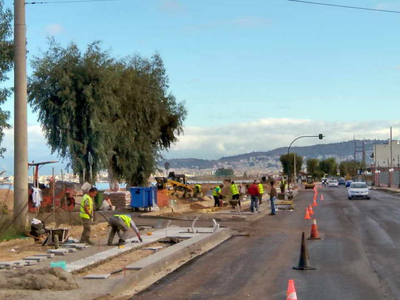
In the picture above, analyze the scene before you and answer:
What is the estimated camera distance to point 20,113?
63.6ft

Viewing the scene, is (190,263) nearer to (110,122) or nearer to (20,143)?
(20,143)

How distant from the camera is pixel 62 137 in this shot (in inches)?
1453

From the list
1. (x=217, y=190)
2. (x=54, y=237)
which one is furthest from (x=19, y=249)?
(x=217, y=190)

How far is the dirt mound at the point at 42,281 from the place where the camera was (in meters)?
10.5

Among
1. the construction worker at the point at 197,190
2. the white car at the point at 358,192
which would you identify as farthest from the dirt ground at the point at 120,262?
the white car at the point at 358,192

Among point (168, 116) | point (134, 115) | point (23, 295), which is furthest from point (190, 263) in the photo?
point (168, 116)

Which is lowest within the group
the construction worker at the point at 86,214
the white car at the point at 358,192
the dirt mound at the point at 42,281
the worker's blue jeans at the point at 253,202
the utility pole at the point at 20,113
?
the white car at the point at 358,192

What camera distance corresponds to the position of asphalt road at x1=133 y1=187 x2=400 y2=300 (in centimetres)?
1070

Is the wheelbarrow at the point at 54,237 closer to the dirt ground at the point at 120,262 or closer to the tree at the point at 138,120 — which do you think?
the dirt ground at the point at 120,262

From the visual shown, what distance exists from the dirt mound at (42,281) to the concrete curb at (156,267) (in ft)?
2.55

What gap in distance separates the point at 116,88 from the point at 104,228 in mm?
17327

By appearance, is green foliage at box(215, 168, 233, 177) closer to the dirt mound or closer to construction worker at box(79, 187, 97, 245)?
construction worker at box(79, 187, 97, 245)

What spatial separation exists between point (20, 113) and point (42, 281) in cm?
987

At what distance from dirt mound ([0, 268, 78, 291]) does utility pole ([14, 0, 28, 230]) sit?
8.58 m
